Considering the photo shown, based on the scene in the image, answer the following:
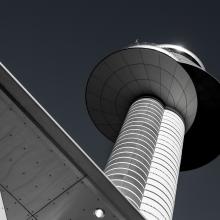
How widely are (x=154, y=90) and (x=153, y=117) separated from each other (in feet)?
13.7

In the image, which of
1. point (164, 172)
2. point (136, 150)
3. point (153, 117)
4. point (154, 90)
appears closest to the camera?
point (136, 150)

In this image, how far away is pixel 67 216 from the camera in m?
9.48

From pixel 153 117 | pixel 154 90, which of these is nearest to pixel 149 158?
pixel 153 117

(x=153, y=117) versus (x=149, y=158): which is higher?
(x=153, y=117)

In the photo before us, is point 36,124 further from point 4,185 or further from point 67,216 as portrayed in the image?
point 67,216

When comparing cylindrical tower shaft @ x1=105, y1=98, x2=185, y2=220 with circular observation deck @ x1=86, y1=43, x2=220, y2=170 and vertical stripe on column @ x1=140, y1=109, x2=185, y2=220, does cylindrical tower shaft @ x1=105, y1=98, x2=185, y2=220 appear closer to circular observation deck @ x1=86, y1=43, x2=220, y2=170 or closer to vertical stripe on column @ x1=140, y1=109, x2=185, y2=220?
vertical stripe on column @ x1=140, y1=109, x2=185, y2=220

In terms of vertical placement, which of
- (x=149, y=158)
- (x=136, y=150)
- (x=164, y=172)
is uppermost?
(x=136, y=150)

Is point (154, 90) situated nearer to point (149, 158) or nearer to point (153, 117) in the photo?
point (153, 117)

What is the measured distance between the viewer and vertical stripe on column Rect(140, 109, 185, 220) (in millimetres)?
28923

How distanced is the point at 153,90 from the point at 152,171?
11.0 m

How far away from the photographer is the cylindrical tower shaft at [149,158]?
93.8ft

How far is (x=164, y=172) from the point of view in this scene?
108ft

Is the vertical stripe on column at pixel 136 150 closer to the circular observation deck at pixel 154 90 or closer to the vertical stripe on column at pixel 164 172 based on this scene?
the vertical stripe on column at pixel 164 172

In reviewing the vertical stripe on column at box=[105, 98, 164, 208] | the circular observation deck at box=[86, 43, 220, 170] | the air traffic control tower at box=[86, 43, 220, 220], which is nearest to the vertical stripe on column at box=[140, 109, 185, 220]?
the air traffic control tower at box=[86, 43, 220, 220]
